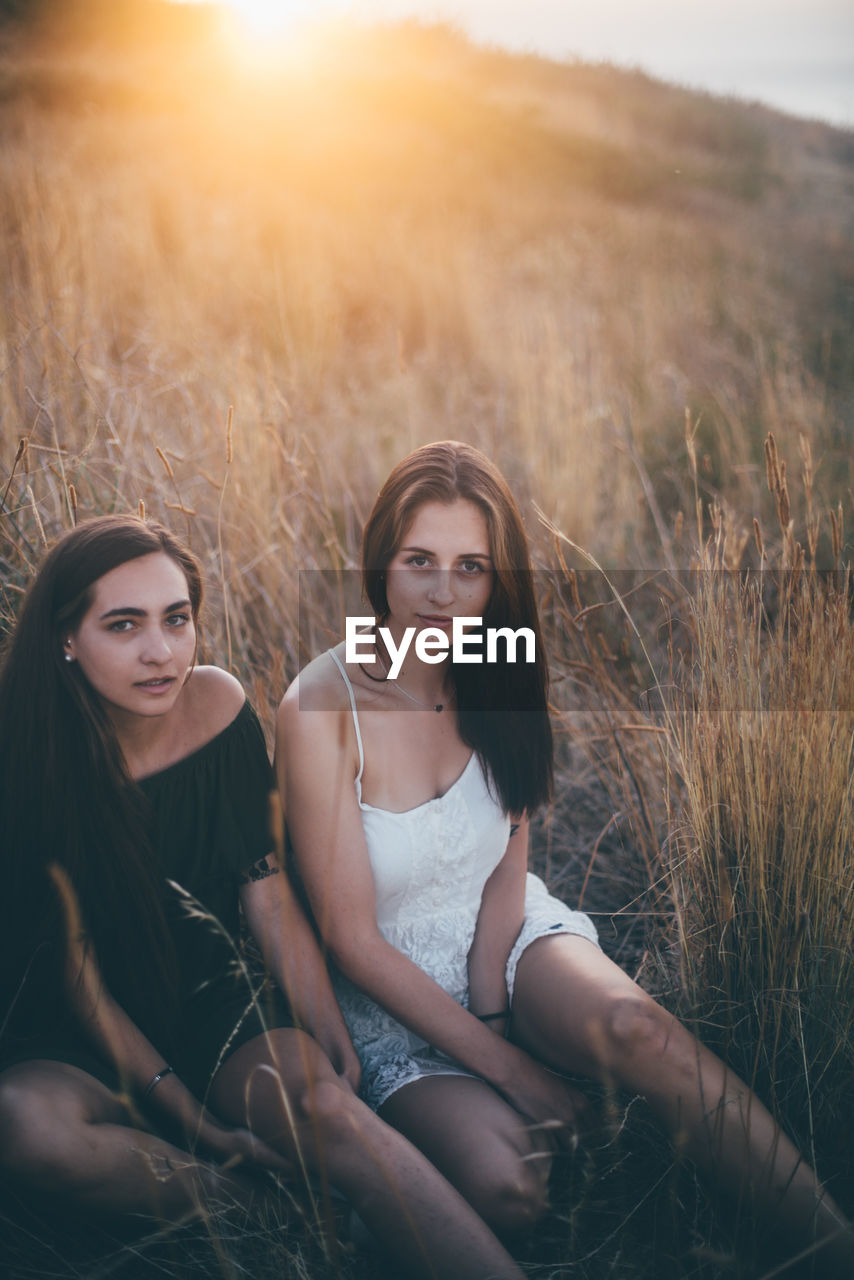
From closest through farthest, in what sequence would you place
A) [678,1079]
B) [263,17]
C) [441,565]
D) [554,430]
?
1. [678,1079]
2. [441,565]
3. [554,430]
4. [263,17]

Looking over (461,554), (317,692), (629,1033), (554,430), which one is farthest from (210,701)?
(554,430)

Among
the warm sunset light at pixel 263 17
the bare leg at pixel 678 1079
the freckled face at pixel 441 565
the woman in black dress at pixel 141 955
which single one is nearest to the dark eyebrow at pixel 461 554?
the freckled face at pixel 441 565

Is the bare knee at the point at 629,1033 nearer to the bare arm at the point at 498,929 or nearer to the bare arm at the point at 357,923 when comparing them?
the bare arm at the point at 357,923

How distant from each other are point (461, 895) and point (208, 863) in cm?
54

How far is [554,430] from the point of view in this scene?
3.95 metres

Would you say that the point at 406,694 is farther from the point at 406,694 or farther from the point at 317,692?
the point at 317,692

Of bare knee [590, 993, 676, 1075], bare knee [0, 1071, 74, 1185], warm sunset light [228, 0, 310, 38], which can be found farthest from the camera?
warm sunset light [228, 0, 310, 38]

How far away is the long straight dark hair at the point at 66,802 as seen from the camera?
152cm

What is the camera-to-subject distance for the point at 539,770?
6.16 feet

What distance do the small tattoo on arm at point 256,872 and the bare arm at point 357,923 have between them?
0.39 feet

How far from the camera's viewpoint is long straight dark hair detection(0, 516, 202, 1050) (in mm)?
1516

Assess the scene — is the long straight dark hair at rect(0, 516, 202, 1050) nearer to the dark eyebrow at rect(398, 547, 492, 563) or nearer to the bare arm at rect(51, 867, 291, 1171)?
the bare arm at rect(51, 867, 291, 1171)
